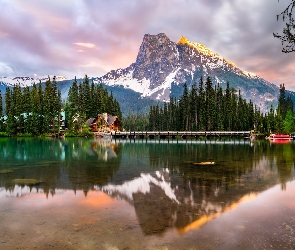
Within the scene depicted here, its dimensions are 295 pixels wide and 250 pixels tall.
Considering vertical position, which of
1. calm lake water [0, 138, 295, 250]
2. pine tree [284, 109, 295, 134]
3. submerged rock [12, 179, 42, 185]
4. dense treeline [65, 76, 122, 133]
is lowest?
calm lake water [0, 138, 295, 250]

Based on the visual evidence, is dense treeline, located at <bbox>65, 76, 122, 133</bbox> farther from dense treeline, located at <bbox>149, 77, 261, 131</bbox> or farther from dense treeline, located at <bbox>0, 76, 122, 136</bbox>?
dense treeline, located at <bbox>149, 77, 261, 131</bbox>

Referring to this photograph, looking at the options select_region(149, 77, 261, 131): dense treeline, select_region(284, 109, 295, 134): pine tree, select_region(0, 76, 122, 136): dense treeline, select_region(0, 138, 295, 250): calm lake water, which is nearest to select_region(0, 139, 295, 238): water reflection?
select_region(0, 138, 295, 250): calm lake water

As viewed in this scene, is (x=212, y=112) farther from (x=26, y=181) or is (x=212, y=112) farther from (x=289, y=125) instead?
(x=26, y=181)

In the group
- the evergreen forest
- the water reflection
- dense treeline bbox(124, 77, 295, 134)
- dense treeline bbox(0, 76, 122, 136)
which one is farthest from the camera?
dense treeline bbox(124, 77, 295, 134)

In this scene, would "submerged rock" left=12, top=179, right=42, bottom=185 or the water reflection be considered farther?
"submerged rock" left=12, top=179, right=42, bottom=185

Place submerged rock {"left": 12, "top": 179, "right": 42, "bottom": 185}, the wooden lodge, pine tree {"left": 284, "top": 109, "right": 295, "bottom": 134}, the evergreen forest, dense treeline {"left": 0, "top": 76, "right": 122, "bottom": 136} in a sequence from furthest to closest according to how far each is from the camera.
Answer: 1. pine tree {"left": 284, "top": 109, "right": 295, "bottom": 134}
2. the wooden lodge
3. the evergreen forest
4. dense treeline {"left": 0, "top": 76, "right": 122, "bottom": 136}
5. submerged rock {"left": 12, "top": 179, "right": 42, "bottom": 185}

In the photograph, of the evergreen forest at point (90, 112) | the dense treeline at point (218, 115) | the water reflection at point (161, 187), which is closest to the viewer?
the water reflection at point (161, 187)

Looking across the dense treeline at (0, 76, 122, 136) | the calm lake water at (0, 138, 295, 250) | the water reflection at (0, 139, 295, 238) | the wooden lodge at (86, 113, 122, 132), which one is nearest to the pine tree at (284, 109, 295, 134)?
the wooden lodge at (86, 113, 122, 132)

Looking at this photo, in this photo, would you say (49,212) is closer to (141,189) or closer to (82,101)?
(141,189)

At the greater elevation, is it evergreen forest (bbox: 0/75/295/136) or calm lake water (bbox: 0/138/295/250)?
evergreen forest (bbox: 0/75/295/136)

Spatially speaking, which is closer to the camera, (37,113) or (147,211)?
(147,211)

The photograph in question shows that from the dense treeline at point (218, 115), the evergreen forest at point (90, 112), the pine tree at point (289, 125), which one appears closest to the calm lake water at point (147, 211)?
the evergreen forest at point (90, 112)

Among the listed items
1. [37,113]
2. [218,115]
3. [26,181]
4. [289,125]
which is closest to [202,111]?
[218,115]

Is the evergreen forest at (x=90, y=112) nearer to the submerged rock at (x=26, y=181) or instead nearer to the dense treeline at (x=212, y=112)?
the dense treeline at (x=212, y=112)
